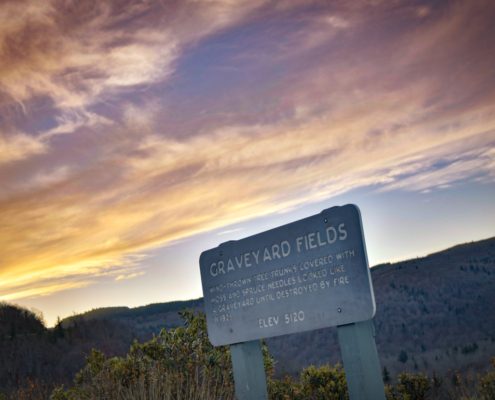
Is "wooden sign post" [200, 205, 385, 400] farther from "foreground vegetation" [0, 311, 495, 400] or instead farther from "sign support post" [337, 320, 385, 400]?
"foreground vegetation" [0, 311, 495, 400]

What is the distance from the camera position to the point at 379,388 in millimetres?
6094

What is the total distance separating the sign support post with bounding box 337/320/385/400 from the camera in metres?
6.09

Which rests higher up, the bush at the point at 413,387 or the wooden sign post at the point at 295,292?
the wooden sign post at the point at 295,292

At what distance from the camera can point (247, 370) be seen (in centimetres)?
766

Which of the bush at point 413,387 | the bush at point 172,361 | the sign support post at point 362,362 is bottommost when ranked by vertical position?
the bush at point 413,387

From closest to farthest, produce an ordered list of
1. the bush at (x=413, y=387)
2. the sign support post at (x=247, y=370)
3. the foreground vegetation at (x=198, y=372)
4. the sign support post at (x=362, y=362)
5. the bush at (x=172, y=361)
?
the sign support post at (x=362, y=362), the sign support post at (x=247, y=370), the foreground vegetation at (x=198, y=372), the bush at (x=172, y=361), the bush at (x=413, y=387)

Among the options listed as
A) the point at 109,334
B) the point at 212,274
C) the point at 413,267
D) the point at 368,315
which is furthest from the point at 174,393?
the point at 413,267

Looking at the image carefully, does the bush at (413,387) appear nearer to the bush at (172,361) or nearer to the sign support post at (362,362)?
the bush at (172,361)

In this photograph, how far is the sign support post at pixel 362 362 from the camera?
6.09 metres

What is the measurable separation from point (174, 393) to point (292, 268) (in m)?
3.35

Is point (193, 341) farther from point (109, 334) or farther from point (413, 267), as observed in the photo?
point (413, 267)

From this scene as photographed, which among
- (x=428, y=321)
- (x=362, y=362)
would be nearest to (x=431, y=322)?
(x=428, y=321)

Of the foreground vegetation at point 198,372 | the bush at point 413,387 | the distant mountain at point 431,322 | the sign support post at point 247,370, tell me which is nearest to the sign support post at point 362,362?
the sign support post at point 247,370

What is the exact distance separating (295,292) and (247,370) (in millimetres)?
1526
